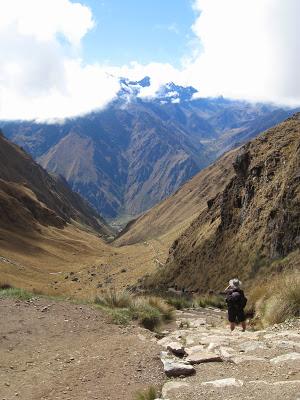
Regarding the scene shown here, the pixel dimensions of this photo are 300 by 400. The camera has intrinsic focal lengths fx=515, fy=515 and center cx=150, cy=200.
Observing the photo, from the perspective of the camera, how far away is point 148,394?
9.13m

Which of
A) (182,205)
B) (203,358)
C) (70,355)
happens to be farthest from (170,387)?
(182,205)

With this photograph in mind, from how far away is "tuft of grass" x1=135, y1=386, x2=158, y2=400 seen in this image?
9078 mm

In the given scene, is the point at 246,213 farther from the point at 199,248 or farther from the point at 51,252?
the point at 51,252

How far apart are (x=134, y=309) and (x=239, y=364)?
6.54 m

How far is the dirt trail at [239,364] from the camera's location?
8.66m

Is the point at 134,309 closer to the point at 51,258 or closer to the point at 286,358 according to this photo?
the point at 286,358

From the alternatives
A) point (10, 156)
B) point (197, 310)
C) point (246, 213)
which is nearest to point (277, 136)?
point (246, 213)

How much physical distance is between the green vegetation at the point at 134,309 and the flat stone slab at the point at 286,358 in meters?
5.81

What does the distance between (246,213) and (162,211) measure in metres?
150

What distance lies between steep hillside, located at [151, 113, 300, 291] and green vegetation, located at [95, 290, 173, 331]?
11.3 m

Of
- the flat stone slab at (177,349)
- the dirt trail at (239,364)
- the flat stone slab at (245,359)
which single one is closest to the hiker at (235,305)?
the dirt trail at (239,364)

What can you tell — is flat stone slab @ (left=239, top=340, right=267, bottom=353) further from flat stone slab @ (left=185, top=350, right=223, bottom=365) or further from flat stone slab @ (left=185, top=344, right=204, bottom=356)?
flat stone slab @ (left=185, top=344, right=204, bottom=356)

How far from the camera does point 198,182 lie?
629 feet

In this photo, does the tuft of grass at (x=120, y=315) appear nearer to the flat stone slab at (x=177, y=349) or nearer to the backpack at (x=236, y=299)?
the backpack at (x=236, y=299)
